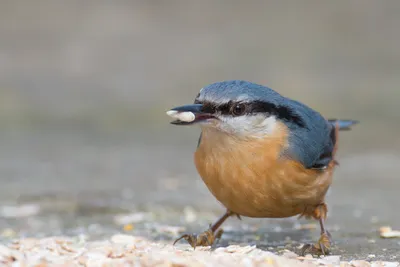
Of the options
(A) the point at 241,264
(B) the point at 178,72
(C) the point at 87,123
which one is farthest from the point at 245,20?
(A) the point at 241,264

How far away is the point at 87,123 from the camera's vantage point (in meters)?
11.0

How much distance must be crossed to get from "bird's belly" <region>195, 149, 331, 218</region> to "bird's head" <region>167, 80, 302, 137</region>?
0.20 metres

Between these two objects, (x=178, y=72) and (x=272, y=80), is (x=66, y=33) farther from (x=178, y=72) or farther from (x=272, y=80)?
(x=272, y=80)

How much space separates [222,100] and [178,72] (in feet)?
32.2

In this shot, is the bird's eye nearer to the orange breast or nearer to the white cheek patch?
the orange breast

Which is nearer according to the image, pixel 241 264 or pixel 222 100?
pixel 241 264

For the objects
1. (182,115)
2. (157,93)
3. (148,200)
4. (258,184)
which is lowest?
(148,200)

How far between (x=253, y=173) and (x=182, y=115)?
54cm

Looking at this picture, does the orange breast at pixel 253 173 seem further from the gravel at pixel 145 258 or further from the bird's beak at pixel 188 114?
the gravel at pixel 145 258

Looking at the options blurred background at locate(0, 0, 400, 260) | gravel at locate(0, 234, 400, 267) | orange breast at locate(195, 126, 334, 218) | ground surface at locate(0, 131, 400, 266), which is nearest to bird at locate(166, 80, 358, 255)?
orange breast at locate(195, 126, 334, 218)

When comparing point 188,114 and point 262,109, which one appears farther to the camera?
point 262,109

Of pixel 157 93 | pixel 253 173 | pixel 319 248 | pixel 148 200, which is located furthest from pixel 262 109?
pixel 157 93

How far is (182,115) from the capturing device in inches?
162

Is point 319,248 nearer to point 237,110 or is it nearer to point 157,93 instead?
point 237,110
